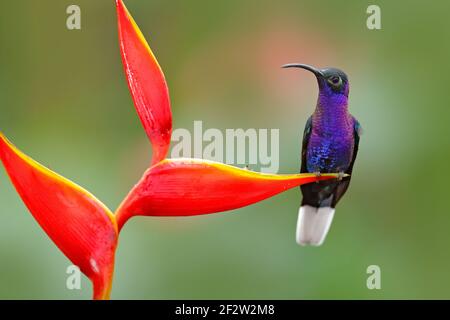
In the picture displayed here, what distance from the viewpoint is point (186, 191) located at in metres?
0.98

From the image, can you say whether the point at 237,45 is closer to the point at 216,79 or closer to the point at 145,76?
the point at 216,79

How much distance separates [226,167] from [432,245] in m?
1.22

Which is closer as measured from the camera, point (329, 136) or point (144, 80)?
point (144, 80)

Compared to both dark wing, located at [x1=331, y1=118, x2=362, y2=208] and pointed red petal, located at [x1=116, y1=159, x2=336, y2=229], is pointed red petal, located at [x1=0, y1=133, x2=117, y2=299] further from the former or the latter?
dark wing, located at [x1=331, y1=118, x2=362, y2=208]

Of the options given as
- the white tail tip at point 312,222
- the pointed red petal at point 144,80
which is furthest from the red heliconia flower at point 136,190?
the white tail tip at point 312,222

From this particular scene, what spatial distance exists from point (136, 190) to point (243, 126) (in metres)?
0.96

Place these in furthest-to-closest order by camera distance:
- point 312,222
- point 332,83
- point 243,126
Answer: point 243,126
point 312,222
point 332,83

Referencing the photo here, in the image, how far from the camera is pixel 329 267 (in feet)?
6.01

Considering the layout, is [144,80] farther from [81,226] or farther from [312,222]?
[312,222]

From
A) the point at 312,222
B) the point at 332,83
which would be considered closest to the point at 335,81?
the point at 332,83

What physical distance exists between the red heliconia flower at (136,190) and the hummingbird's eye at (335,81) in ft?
0.68

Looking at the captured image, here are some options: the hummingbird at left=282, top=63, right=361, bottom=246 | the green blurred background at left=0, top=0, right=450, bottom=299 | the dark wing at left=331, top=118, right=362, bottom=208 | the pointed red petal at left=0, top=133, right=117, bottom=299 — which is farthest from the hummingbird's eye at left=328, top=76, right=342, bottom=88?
the green blurred background at left=0, top=0, right=450, bottom=299

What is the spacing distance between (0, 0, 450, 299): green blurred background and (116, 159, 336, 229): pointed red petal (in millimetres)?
756

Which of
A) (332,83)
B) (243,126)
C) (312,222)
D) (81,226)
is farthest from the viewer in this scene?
(243,126)
